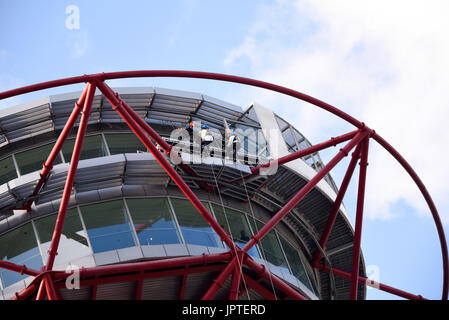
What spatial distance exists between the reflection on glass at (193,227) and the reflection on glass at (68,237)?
3942mm

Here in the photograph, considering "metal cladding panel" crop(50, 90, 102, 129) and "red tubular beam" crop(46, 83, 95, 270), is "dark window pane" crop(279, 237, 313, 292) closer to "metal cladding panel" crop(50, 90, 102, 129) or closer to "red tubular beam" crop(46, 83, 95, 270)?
"metal cladding panel" crop(50, 90, 102, 129)

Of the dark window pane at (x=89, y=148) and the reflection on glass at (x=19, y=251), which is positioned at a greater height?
the dark window pane at (x=89, y=148)

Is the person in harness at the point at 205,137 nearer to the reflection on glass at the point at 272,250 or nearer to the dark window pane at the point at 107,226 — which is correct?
the dark window pane at the point at 107,226

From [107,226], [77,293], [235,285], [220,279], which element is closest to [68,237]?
[107,226]

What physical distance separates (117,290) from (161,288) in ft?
5.58

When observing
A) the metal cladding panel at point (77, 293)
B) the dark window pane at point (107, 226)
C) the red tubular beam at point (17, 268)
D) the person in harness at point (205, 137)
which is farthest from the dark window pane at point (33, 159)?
the metal cladding panel at point (77, 293)

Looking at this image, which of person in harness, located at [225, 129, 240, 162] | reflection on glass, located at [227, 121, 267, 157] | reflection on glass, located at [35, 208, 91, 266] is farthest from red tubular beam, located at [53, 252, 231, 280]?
reflection on glass, located at [227, 121, 267, 157]

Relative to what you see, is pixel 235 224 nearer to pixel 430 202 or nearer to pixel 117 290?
pixel 117 290

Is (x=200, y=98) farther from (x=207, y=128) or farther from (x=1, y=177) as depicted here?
(x=1, y=177)

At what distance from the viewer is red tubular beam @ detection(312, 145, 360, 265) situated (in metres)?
29.0

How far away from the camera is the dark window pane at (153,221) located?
26375mm

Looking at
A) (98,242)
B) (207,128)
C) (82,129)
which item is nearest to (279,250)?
(207,128)

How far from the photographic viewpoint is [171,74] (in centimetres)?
2427
